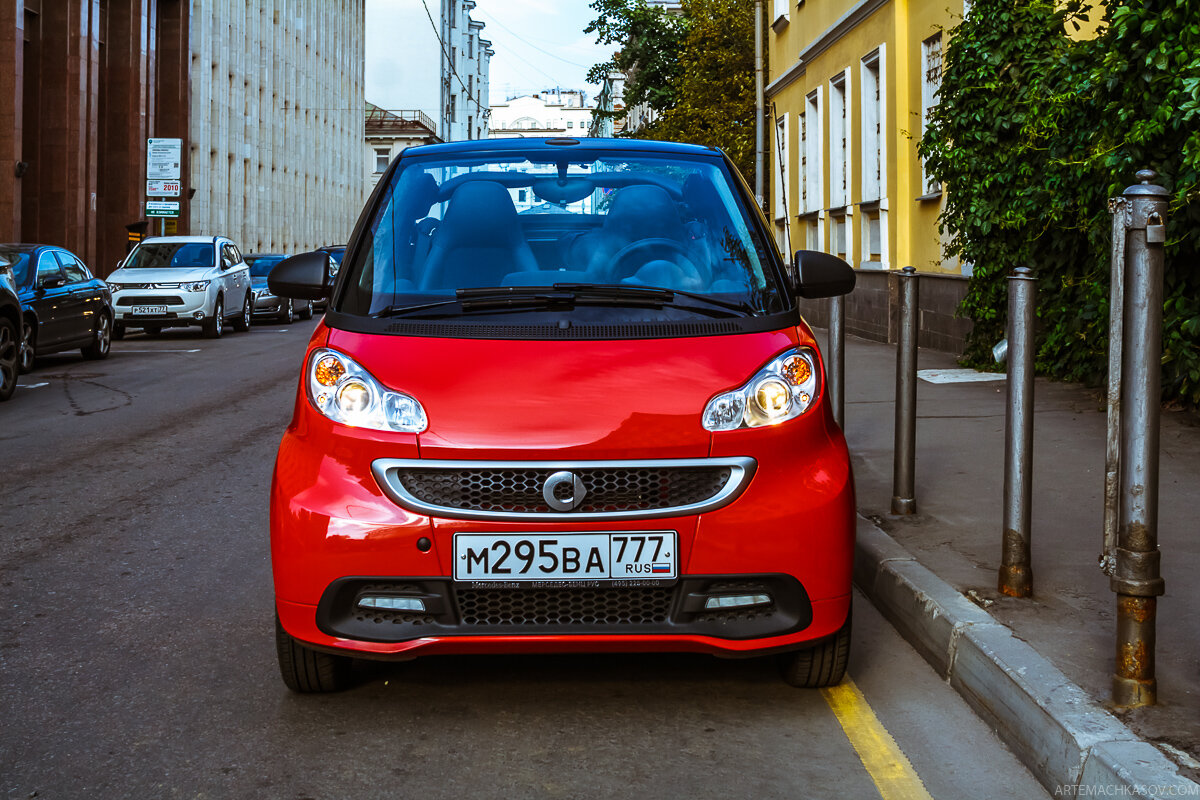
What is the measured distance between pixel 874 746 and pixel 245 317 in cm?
2504

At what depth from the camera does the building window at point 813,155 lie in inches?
981

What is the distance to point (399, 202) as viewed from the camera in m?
4.76

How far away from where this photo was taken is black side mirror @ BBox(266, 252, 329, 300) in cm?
468

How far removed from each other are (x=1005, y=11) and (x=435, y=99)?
8246cm

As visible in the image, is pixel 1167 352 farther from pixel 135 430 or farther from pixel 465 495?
pixel 135 430

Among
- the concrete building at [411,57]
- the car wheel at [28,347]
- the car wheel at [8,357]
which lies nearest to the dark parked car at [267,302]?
the car wheel at [28,347]

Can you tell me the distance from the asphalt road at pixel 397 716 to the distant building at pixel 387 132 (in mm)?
76137

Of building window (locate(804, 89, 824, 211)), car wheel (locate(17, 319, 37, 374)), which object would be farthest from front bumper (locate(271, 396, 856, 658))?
building window (locate(804, 89, 824, 211))

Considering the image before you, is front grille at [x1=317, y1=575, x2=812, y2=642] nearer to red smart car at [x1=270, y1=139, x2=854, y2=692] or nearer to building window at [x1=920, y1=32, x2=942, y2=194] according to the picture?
red smart car at [x1=270, y1=139, x2=854, y2=692]

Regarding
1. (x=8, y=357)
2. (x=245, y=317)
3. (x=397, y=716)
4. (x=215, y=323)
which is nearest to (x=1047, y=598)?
(x=397, y=716)

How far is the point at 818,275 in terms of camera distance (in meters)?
4.67

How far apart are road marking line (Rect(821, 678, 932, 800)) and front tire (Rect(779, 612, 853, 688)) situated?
0.23 feet

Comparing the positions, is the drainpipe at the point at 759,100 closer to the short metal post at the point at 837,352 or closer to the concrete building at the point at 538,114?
the short metal post at the point at 837,352

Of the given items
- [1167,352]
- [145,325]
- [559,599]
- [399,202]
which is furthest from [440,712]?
[145,325]
